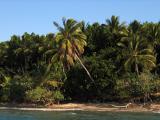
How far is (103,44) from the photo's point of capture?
73.6 m

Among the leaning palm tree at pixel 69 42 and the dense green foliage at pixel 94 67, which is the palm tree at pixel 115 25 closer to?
the dense green foliage at pixel 94 67

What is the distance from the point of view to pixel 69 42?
6656 centimetres

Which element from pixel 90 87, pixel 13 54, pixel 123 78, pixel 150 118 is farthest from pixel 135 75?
pixel 13 54

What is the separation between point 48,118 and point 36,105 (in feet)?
64.9

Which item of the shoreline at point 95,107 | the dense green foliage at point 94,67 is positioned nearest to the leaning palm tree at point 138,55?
the dense green foliage at point 94,67

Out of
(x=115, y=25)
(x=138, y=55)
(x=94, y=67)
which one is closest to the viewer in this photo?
(x=138, y=55)

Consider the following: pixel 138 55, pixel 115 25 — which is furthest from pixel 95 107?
pixel 115 25

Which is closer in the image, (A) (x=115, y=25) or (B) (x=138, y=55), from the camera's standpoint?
(B) (x=138, y=55)

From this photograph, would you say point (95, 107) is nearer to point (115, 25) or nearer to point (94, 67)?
point (94, 67)

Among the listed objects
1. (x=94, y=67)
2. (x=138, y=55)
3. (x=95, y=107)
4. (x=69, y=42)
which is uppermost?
(x=69, y=42)

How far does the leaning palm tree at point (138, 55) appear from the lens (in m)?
65.2

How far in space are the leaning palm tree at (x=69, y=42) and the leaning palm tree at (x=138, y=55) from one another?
22.4 feet

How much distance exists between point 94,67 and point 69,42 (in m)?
5.49

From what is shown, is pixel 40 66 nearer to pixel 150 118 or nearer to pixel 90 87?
pixel 90 87
